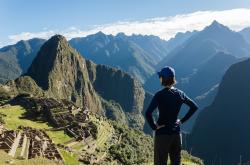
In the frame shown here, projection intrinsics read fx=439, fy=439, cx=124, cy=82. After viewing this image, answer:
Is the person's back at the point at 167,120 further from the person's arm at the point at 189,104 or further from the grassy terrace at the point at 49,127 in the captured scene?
the grassy terrace at the point at 49,127

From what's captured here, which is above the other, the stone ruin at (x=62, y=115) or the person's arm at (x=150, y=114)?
the stone ruin at (x=62, y=115)

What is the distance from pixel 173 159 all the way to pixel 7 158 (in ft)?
39.7

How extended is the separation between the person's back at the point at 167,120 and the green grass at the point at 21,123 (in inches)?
2498

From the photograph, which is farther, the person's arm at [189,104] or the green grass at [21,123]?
the green grass at [21,123]

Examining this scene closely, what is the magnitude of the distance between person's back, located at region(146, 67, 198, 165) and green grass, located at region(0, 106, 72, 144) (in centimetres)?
6345

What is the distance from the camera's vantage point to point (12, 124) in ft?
255

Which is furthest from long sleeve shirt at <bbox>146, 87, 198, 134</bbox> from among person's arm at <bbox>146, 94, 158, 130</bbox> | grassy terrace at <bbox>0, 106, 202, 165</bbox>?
grassy terrace at <bbox>0, 106, 202, 165</bbox>

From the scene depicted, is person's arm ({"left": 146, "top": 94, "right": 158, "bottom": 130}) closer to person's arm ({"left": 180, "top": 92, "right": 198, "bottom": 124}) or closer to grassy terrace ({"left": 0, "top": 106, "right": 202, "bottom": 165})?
person's arm ({"left": 180, "top": 92, "right": 198, "bottom": 124})

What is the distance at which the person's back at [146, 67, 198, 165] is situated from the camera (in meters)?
12.2

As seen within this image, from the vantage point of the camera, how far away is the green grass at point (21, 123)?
7789 cm

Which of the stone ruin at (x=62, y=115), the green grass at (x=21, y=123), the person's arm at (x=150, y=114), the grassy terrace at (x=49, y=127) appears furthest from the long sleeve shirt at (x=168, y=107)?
the stone ruin at (x=62, y=115)

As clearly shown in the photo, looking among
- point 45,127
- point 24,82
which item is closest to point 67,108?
point 45,127

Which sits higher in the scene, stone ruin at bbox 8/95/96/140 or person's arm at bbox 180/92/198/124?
stone ruin at bbox 8/95/96/140

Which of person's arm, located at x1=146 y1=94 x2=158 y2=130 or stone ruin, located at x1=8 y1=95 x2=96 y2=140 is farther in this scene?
stone ruin, located at x1=8 y1=95 x2=96 y2=140
